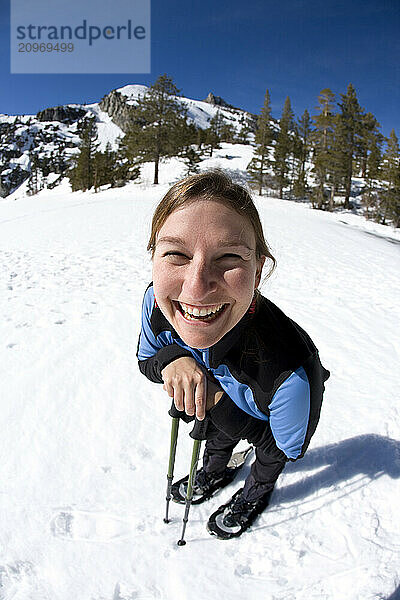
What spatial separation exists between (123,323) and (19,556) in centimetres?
276

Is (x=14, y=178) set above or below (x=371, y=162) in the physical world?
above

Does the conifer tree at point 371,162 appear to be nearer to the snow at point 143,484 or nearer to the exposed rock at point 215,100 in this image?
the snow at point 143,484

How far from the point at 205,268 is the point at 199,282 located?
47mm

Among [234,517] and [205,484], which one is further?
[205,484]

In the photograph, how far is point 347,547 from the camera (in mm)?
1710

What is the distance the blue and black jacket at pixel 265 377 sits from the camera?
4.13 feet

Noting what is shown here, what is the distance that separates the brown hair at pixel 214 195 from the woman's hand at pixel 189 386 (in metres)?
0.52

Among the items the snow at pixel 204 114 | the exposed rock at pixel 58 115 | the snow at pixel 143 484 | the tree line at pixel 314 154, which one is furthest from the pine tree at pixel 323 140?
the exposed rock at pixel 58 115

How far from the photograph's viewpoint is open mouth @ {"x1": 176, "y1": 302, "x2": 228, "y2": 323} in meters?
1.06

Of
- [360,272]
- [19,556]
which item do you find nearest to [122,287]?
[19,556]

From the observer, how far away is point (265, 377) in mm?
1286

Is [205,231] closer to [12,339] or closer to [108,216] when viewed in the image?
[12,339]

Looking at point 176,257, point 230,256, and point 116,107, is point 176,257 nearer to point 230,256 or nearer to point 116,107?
point 230,256

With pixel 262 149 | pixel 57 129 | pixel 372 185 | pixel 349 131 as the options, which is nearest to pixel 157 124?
pixel 262 149
